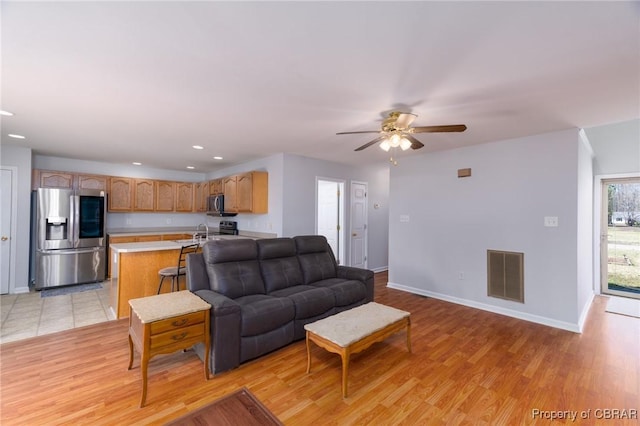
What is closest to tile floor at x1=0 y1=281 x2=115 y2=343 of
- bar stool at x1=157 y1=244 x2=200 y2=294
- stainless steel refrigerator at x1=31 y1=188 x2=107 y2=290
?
stainless steel refrigerator at x1=31 y1=188 x2=107 y2=290

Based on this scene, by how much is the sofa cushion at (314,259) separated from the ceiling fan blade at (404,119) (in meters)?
1.96

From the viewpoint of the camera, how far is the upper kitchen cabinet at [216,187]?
608 centimetres

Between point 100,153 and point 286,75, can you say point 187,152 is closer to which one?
point 100,153

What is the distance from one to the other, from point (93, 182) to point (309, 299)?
547 centimetres

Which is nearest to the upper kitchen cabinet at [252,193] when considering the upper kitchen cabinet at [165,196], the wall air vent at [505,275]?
the upper kitchen cabinet at [165,196]

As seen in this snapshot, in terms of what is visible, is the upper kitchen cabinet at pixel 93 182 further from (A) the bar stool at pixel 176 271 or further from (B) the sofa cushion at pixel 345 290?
(B) the sofa cushion at pixel 345 290

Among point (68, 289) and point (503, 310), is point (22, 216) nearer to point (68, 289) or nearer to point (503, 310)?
point (68, 289)

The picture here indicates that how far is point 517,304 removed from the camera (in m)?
3.76

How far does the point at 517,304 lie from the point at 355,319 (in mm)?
2672

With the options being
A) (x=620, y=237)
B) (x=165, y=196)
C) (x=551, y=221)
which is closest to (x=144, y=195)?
(x=165, y=196)

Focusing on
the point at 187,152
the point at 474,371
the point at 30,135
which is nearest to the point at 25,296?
the point at 30,135

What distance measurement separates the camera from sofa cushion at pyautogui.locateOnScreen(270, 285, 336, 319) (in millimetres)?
2930

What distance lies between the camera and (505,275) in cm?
385

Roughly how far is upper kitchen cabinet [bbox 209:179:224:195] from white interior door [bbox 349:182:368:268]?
2.88 meters
